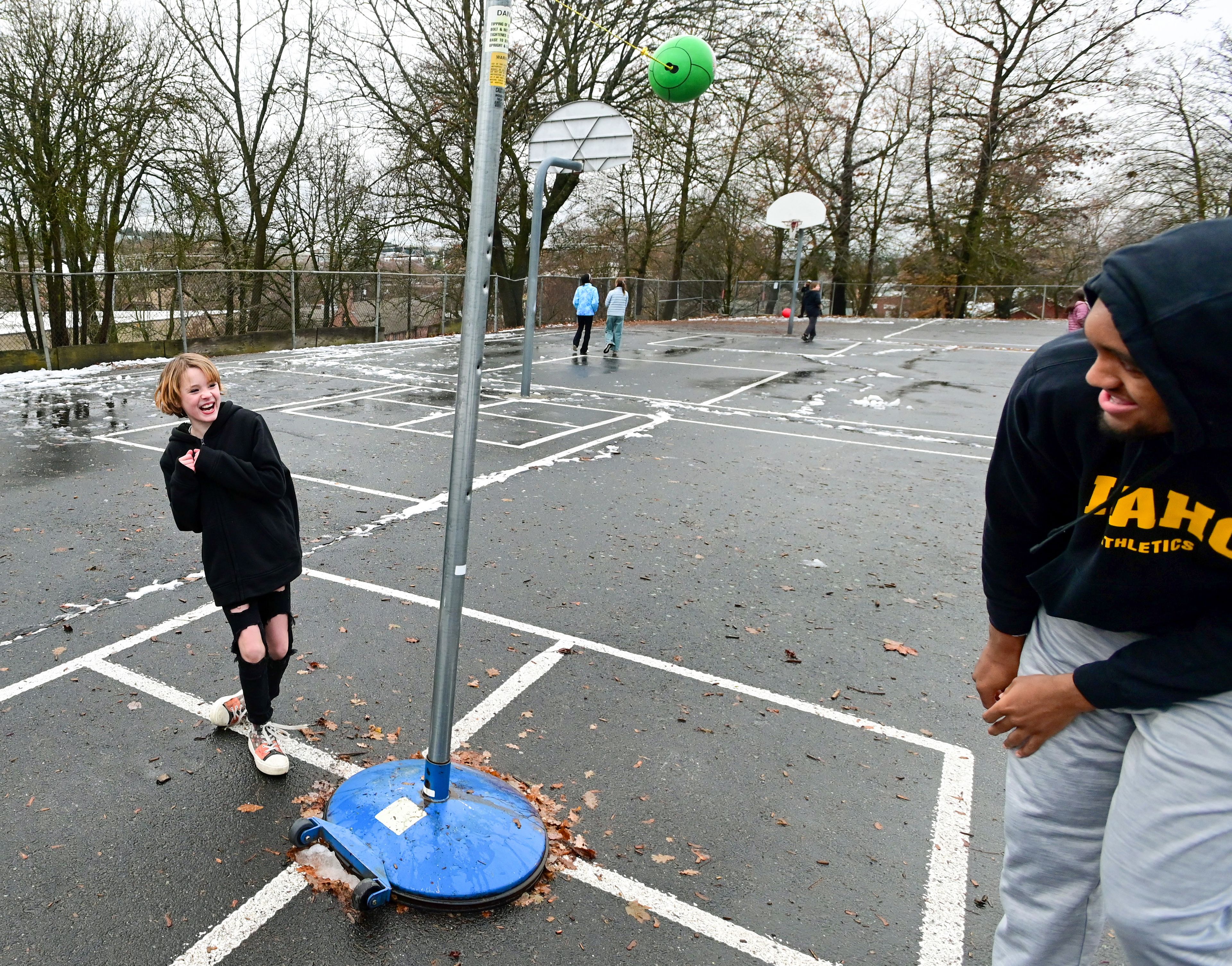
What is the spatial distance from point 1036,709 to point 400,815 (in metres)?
2.03

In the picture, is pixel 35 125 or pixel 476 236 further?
pixel 35 125

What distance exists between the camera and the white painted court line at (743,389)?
44.0 feet

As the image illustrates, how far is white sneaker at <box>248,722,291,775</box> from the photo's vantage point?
3.16m

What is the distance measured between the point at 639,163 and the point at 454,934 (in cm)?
3164

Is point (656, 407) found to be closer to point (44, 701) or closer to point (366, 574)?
point (366, 574)

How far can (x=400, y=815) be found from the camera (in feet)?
9.08

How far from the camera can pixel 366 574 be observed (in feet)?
17.5

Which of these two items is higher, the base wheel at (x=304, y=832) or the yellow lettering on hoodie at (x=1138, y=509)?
the yellow lettering on hoodie at (x=1138, y=509)

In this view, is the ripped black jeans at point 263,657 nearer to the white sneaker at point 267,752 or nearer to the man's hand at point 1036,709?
the white sneaker at point 267,752

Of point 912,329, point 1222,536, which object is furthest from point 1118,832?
point 912,329

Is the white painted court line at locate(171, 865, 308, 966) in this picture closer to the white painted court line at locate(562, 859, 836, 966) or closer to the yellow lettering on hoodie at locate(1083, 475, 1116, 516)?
the white painted court line at locate(562, 859, 836, 966)

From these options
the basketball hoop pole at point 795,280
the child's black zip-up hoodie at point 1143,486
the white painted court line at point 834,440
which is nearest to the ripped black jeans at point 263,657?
the child's black zip-up hoodie at point 1143,486

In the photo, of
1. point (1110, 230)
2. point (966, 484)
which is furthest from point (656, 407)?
point (1110, 230)

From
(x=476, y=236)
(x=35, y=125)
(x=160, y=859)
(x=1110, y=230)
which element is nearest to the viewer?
(x=476, y=236)
